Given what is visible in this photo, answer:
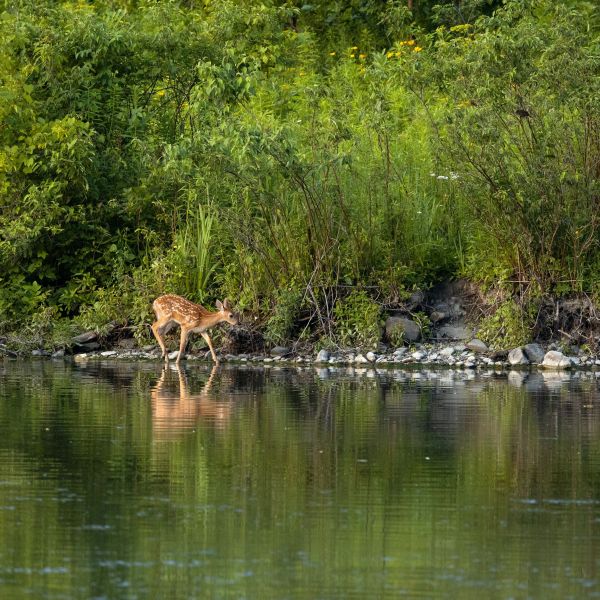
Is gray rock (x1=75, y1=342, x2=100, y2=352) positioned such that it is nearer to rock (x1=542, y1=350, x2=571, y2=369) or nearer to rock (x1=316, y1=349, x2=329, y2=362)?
rock (x1=316, y1=349, x2=329, y2=362)

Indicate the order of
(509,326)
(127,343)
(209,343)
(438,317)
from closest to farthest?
1. (509,326)
2. (209,343)
3. (438,317)
4. (127,343)

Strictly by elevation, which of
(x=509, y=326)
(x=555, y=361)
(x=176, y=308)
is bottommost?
(x=555, y=361)

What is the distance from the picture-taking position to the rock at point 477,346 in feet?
69.9

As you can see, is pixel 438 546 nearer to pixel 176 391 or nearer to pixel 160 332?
pixel 176 391

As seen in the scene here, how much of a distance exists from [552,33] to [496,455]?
9549mm

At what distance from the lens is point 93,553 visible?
943 cm

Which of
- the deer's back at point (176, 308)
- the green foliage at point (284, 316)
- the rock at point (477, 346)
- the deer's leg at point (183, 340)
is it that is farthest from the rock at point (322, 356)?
the rock at point (477, 346)

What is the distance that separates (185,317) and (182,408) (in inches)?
206

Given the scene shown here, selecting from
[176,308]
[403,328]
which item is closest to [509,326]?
[403,328]

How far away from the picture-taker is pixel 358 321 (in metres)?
21.7

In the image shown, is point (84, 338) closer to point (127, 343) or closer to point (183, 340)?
point (127, 343)

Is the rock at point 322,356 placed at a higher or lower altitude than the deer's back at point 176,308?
lower

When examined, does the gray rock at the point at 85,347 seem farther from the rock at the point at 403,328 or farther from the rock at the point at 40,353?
the rock at the point at 403,328

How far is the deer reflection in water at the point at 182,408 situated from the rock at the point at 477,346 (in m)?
4.00
